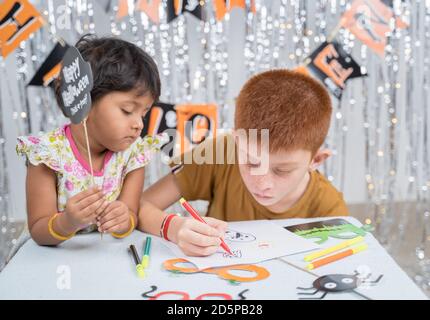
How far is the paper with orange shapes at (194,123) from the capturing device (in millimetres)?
1714

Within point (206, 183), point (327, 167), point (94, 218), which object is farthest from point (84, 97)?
point (327, 167)

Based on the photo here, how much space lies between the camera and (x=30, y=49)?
1643 millimetres

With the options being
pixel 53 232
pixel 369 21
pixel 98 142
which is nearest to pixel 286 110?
pixel 98 142

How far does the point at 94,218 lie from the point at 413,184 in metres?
1.35

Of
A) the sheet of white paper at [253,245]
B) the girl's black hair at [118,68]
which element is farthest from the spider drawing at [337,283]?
the girl's black hair at [118,68]

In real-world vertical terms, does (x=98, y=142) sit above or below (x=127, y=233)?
above

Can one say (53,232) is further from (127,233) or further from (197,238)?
(197,238)

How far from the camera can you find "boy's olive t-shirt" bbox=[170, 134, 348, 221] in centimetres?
118

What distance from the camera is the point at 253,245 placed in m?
0.93

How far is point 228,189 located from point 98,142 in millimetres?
330

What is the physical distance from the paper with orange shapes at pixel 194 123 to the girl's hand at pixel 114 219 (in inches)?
29.3

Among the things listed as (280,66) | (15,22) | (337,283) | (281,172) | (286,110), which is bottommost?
(337,283)

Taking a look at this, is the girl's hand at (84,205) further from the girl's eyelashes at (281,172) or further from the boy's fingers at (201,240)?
the girl's eyelashes at (281,172)
